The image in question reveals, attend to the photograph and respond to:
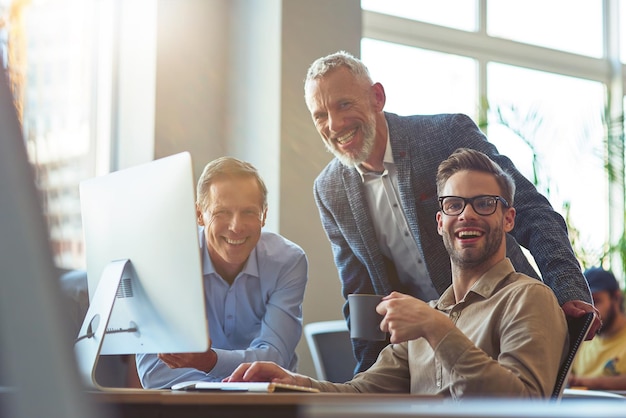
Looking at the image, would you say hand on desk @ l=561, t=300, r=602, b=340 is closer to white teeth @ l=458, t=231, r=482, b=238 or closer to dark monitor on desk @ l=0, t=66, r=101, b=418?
white teeth @ l=458, t=231, r=482, b=238

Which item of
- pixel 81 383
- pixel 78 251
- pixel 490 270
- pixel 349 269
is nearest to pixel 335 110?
pixel 349 269

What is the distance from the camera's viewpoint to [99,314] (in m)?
1.47

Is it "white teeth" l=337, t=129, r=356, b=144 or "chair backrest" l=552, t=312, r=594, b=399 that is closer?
"chair backrest" l=552, t=312, r=594, b=399

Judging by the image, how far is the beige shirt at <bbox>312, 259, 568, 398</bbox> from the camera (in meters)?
1.37

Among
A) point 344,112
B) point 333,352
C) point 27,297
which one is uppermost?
point 344,112

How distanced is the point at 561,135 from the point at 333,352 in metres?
3.00

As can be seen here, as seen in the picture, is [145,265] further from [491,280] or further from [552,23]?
[552,23]

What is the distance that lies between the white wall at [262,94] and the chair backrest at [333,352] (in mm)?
530

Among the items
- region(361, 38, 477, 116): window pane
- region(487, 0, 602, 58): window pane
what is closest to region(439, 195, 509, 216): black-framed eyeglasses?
region(361, 38, 477, 116): window pane

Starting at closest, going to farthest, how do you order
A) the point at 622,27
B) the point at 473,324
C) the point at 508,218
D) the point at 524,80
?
the point at 473,324 → the point at 508,218 → the point at 524,80 → the point at 622,27

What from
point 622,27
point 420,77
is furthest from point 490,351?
point 622,27

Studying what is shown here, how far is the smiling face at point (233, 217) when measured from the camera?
6.80 feet

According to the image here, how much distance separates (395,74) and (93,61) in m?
1.76

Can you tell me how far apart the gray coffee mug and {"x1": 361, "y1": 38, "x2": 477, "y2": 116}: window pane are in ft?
10.6
